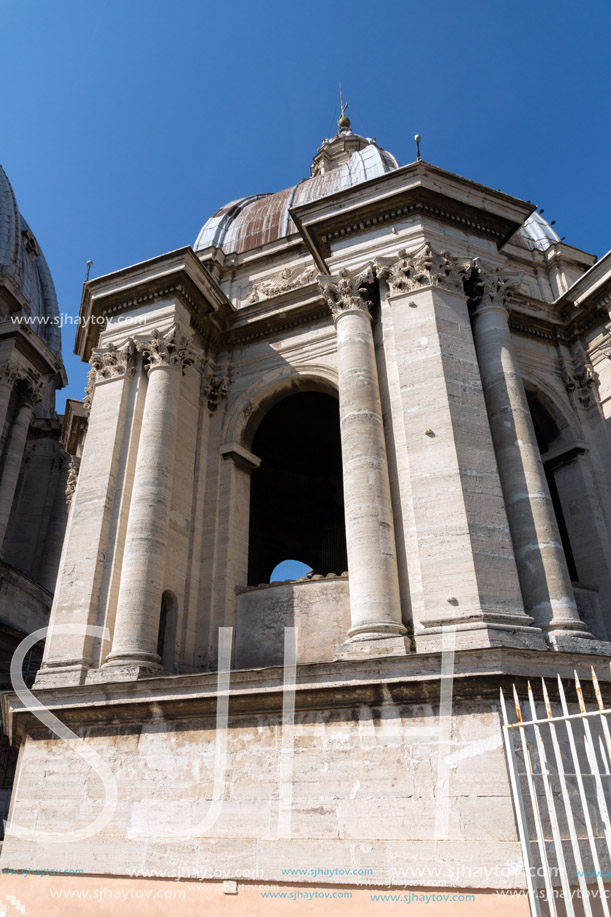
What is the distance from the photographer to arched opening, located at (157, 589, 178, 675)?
12.4 m

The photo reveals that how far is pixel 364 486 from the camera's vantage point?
1133 cm

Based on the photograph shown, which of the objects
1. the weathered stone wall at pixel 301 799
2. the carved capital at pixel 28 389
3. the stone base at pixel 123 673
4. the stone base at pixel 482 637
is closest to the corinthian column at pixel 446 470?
the stone base at pixel 482 637

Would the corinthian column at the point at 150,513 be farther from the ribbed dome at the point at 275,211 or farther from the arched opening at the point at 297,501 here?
the ribbed dome at the point at 275,211

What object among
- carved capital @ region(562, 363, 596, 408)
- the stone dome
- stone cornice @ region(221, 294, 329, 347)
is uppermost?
the stone dome

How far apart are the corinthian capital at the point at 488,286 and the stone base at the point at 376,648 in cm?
700

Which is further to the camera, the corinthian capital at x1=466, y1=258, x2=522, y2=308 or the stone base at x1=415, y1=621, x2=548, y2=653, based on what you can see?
the corinthian capital at x1=466, y1=258, x2=522, y2=308

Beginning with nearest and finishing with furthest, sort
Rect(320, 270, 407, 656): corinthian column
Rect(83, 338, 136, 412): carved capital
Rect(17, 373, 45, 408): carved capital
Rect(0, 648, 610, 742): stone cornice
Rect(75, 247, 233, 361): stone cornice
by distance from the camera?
1. Rect(0, 648, 610, 742): stone cornice
2. Rect(320, 270, 407, 656): corinthian column
3. Rect(83, 338, 136, 412): carved capital
4. Rect(75, 247, 233, 361): stone cornice
5. Rect(17, 373, 45, 408): carved capital

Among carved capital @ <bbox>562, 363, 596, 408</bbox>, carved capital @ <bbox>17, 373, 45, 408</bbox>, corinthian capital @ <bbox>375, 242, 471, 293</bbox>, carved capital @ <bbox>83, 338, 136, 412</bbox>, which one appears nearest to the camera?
corinthian capital @ <bbox>375, 242, 471, 293</bbox>

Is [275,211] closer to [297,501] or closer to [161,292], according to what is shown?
[161,292]

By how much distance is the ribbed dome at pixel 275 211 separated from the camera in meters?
22.1

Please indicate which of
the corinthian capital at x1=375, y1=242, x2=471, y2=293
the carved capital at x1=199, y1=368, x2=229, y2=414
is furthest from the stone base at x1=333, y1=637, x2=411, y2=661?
the carved capital at x1=199, y1=368, x2=229, y2=414

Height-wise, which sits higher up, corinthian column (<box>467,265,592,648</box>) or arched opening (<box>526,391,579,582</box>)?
arched opening (<box>526,391,579,582</box>)

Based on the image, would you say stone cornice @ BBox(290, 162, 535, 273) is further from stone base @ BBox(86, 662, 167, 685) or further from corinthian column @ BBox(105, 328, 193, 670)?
stone base @ BBox(86, 662, 167, 685)

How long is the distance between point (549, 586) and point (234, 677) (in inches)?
197
